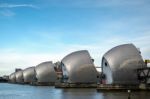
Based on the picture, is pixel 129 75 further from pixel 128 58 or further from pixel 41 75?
pixel 41 75

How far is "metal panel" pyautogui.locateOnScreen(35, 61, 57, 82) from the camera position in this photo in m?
140

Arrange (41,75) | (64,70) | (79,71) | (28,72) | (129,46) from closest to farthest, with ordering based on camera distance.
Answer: (129,46)
(79,71)
(64,70)
(41,75)
(28,72)

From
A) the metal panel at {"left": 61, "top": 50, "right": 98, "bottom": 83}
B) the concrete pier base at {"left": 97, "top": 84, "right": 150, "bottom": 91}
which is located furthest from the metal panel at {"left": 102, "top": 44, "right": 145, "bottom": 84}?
the metal panel at {"left": 61, "top": 50, "right": 98, "bottom": 83}

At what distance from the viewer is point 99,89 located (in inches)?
2958

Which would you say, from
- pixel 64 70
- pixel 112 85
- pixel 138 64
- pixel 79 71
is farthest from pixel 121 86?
pixel 64 70

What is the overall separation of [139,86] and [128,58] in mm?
6931

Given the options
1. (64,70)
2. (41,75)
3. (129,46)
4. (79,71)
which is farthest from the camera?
(41,75)

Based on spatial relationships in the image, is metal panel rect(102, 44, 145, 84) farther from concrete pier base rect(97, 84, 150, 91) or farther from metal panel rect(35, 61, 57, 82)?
metal panel rect(35, 61, 57, 82)

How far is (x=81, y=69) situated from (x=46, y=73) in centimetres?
4189

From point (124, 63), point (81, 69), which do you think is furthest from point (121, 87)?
point (81, 69)

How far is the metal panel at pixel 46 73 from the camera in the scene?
140375 millimetres

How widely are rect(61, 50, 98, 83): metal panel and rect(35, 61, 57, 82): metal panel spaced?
39109 millimetres

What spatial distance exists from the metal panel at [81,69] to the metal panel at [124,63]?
19696 mm

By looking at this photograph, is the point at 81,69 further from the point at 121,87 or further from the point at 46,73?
the point at 46,73
